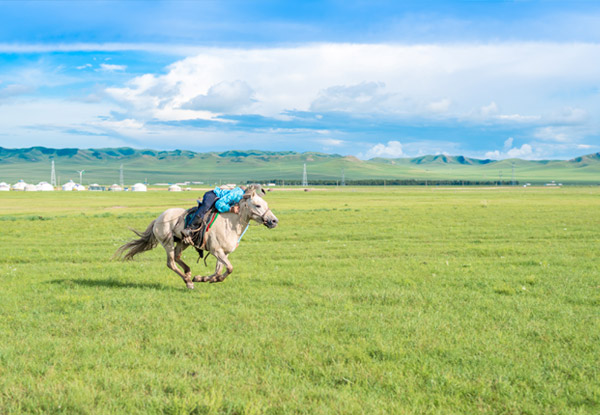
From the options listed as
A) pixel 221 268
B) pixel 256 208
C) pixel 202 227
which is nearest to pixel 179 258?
pixel 221 268

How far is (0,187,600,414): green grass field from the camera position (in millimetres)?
6449

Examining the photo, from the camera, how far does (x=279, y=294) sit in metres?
12.1

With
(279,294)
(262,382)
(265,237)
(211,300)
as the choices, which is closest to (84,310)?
(211,300)

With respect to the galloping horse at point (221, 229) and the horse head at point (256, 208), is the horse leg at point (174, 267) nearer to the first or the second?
the galloping horse at point (221, 229)

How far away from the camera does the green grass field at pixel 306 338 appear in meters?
6.45

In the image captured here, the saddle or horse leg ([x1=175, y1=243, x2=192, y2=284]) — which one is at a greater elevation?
the saddle

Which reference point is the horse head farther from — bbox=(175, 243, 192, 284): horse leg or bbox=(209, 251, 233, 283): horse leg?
bbox=(175, 243, 192, 284): horse leg

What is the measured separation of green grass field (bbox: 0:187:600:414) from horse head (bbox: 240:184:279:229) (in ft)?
5.81

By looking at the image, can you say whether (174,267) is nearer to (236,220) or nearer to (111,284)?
(236,220)

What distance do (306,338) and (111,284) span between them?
7.16 meters

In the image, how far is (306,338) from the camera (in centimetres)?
864

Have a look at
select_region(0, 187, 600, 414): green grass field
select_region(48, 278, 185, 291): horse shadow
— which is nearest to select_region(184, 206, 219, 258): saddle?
select_region(0, 187, 600, 414): green grass field

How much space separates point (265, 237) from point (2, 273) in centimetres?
1282

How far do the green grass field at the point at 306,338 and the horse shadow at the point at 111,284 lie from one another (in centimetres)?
5
